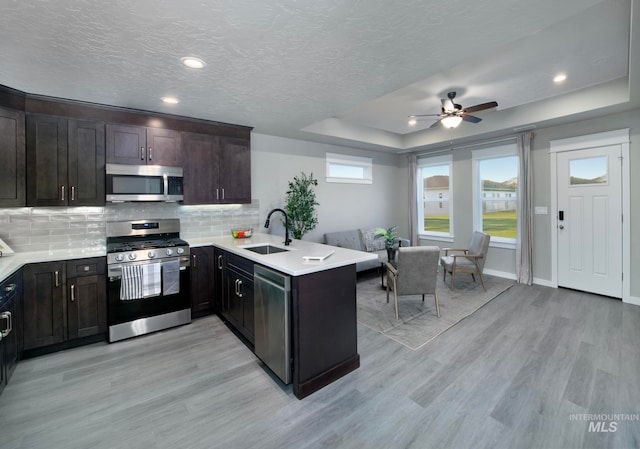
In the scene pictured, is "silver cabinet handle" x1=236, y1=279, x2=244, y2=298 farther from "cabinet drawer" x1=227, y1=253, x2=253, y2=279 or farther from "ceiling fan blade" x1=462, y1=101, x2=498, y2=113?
"ceiling fan blade" x1=462, y1=101, x2=498, y2=113

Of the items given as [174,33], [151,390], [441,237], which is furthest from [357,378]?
[441,237]

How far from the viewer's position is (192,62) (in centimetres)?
227

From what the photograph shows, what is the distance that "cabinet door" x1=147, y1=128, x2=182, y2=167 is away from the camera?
3.43m

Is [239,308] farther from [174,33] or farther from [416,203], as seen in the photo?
[416,203]

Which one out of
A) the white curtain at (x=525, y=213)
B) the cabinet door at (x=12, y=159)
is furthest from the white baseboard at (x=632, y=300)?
the cabinet door at (x=12, y=159)

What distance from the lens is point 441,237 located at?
6238mm

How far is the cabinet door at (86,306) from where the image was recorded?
9.32ft

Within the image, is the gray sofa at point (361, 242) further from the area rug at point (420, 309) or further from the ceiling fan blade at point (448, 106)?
the ceiling fan blade at point (448, 106)

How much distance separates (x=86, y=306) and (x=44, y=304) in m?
0.32

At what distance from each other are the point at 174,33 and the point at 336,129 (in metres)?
3.31

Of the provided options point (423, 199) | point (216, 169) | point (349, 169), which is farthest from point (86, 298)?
point (423, 199)

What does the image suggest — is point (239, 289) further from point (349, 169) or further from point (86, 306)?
point (349, 169)

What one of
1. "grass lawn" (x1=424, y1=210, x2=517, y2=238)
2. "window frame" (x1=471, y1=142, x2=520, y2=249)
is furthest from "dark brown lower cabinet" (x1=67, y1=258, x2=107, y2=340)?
"grass lawn" (x1=424, y1=210, x2=517, y2=238)

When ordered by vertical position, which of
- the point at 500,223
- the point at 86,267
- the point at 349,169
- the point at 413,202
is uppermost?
the point at 349,169
